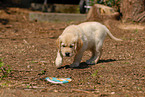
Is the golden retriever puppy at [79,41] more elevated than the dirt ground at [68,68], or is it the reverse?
the golden retriever puppy at [79,41]

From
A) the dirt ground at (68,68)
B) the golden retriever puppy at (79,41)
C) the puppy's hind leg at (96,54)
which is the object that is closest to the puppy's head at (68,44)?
the golden retriever puppy at (79,41)

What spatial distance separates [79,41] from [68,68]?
2.30ft

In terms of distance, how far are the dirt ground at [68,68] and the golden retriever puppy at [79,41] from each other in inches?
9.9

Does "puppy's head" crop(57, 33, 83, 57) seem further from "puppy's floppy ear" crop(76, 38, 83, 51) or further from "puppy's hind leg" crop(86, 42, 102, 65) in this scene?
"puppy's hind leg" crop(86, 42, 102, 65)

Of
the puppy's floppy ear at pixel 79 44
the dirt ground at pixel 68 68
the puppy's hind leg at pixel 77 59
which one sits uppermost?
the puppy's floppy ear at pixel 79 44

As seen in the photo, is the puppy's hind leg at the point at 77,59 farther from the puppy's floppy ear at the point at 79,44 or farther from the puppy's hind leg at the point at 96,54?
the puppy's hind leg at the point at 96,54

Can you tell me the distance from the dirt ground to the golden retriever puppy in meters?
0.25

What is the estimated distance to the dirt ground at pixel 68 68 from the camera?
3.85 m

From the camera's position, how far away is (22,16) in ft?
43.4

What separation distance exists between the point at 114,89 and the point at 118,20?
659cm

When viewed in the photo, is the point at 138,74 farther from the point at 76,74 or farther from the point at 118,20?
the point at 118,20

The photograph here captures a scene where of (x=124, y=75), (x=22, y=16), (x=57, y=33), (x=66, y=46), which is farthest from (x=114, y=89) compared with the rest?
(x=22, y=16)

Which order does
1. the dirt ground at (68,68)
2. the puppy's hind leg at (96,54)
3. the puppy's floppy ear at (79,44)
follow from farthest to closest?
the puppy's hind leg at (96,54) < the puppy's floppy ear at (79,44) < the dirt ground at (68,68)

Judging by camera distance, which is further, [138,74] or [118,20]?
[118,20]
